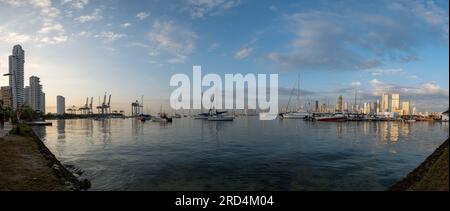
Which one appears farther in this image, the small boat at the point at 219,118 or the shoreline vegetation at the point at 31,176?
the small boat at the point at 219,118

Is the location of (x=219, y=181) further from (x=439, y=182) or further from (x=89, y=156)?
(x=89, y=156)

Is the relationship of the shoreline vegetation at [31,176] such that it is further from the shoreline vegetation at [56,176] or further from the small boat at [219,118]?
the small boat at [219,118]

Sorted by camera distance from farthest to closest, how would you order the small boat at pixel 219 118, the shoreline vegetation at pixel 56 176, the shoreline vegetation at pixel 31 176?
the small boat at pixel 219 118
the shoreline vegetation at pixel 31 176
the shoreline vegetation at pixel 56 176

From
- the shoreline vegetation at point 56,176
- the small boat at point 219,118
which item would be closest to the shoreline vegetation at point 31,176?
the shoreline vegetation at point 56,176

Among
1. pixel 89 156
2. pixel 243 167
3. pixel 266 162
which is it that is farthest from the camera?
pixel 89 156

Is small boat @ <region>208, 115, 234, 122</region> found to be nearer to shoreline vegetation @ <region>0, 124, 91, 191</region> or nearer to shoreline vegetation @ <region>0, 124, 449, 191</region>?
shoreline vegetation @ <region>0, 124, 449, 191</region>

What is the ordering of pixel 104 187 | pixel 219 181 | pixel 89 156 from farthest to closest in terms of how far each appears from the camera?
1. pixel 89 156
2. pixel 219 181
3. pixel 104 187

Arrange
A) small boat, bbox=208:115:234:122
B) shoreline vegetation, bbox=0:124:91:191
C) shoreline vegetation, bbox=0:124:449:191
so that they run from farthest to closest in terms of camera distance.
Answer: small boat, bbox=208:115:234:122
shoreline vegetation, bbox=0:124:91:191
shoreline vegetation, bbox=0:124:449:191

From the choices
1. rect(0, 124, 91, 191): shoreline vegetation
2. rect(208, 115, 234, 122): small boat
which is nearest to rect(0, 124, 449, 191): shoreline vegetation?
rect(0, 124, 91, 191): shoreline vegetation

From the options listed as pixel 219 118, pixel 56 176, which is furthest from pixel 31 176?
pixel 219 118

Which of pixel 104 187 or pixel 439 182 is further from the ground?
pixel 439 182
